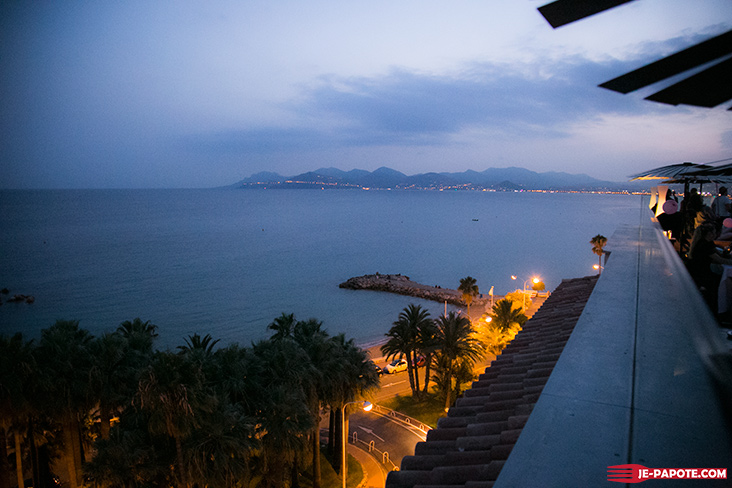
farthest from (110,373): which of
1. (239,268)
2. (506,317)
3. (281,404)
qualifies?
(239,268)

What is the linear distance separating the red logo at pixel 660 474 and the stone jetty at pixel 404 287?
5607cm

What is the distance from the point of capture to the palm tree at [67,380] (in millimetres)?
14344

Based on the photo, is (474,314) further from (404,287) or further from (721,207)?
(721,207)

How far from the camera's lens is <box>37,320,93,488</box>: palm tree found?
1434 centimetres

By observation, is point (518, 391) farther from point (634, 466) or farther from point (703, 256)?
point (703, 256)

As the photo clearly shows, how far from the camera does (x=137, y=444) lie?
12812mm

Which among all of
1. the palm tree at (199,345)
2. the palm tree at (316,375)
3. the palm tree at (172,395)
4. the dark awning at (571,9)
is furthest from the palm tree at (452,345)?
the dark awning at (571,9)

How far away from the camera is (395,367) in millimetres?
32062

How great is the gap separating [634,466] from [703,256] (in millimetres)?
7539

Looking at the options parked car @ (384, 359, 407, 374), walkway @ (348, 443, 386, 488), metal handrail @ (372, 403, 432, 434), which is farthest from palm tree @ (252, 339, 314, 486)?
parked car @ (384, 359, 407, 374)

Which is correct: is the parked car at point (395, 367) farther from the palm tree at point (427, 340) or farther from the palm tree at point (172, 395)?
the palm tree at point (172, 395)

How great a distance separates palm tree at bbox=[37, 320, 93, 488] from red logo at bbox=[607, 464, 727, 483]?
1686cm

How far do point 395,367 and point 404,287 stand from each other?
3313cm

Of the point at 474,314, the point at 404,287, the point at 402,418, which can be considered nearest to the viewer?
the point at 402,418
